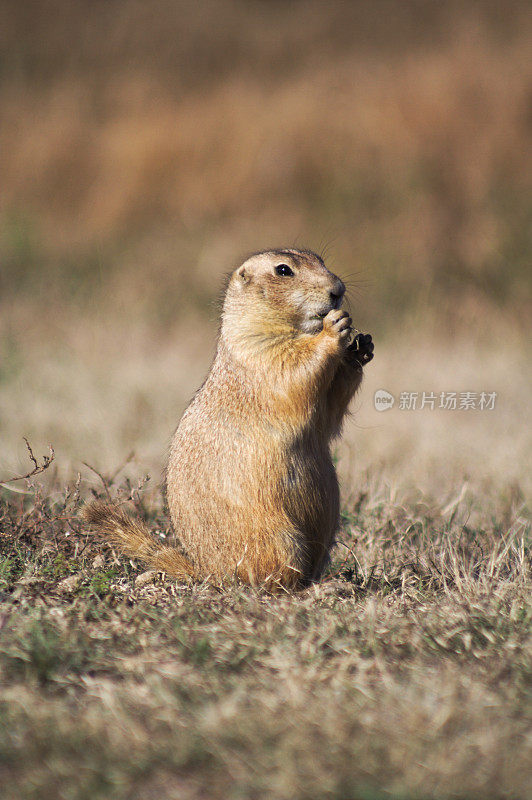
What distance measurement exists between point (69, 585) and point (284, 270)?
1460 millimetres

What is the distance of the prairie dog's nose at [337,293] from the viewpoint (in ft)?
11.0

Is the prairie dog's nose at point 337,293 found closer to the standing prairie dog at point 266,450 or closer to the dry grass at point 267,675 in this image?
the standing prairie dog at point 266,450

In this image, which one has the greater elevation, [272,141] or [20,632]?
[272,141]

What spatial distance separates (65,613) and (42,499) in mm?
799

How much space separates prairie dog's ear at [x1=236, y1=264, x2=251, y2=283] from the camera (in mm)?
3543

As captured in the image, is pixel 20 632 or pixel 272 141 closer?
pixel 20 632

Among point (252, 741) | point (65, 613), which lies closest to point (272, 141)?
point (65, 613)

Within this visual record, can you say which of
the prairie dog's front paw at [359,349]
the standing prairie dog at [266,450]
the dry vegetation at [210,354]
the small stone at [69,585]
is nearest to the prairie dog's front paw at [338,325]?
the standing prairie dog at [266,450]

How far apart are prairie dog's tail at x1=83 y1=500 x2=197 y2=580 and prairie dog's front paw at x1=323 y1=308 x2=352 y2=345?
39.6 inches

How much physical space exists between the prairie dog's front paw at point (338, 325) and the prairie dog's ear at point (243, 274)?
0.48 meters

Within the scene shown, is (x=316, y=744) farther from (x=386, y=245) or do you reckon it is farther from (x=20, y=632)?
(x=386, y=245)

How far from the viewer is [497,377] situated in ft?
23.5

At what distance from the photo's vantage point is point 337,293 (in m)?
3.36

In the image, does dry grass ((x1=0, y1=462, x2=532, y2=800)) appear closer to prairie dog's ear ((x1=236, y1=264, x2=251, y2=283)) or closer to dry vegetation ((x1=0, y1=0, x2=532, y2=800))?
dry vegetation ((x1=0, y1=0, x2=532, y2=800))
